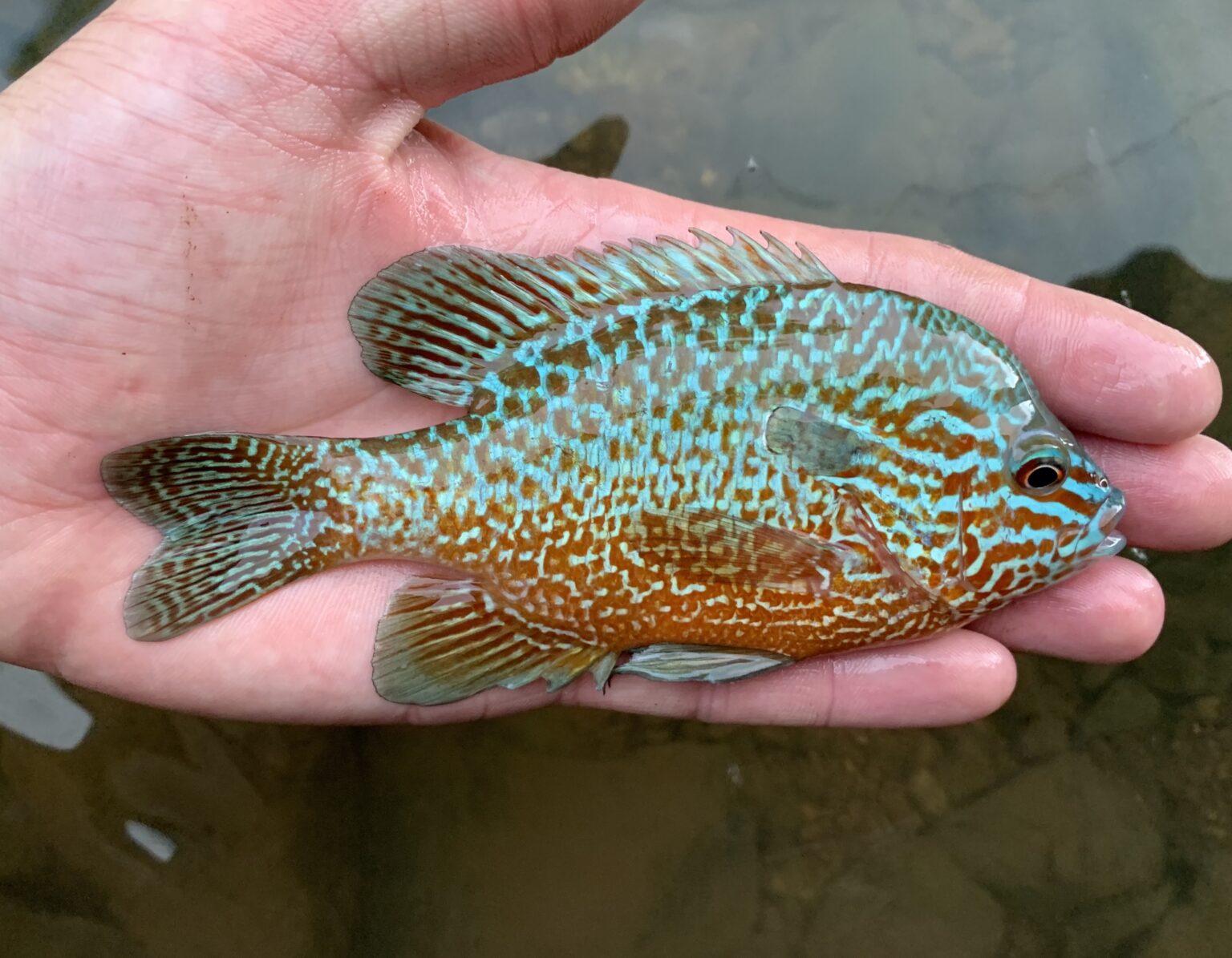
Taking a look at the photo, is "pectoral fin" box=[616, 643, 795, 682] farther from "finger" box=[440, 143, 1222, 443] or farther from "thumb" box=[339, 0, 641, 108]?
"thumb" box=[339, 0, 641, 108]

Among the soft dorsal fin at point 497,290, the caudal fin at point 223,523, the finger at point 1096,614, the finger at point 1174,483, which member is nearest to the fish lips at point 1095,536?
the finger at point 1096,614

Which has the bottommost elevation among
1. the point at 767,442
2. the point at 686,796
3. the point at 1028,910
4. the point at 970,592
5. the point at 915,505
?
the point at 1028,910

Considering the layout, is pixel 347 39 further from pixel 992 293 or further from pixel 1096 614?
pixel 1096 614

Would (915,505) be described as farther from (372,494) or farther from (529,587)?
(372,494)

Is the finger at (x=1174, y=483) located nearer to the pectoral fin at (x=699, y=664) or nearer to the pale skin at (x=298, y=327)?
the pale skin at (x=298, y=327)

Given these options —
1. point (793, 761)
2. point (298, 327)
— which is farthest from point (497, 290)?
point (793, 761)

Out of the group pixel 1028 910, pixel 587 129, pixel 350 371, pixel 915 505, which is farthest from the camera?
pixel 587 129

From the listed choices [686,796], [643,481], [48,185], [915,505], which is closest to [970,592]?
[915,505]
